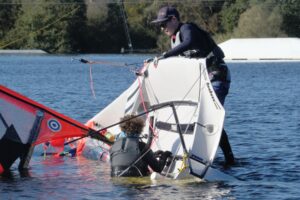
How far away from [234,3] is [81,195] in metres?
105

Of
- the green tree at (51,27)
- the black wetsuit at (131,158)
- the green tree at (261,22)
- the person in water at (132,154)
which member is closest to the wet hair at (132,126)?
the person in water at (132,154)

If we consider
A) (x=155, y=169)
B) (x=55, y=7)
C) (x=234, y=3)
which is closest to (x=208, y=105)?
(x=155, y=169)

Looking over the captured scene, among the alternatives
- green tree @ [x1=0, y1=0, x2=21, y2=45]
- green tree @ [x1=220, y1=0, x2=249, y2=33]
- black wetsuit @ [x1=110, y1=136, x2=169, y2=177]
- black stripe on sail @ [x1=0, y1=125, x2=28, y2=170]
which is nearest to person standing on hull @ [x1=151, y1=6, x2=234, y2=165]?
black wetsuit @ [x1=110, y1=136, x2=169, y2=177]

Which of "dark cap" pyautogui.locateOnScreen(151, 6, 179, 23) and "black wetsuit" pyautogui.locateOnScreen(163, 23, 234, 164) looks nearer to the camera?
"black wetsuit" pyautogui.locateOnScreen(163, 23, 234, 164)

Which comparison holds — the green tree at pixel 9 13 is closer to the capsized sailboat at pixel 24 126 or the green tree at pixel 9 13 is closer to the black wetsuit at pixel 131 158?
the capsized sailboat at pixel 24 126

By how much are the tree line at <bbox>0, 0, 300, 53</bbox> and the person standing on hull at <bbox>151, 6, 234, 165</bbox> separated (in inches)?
3168

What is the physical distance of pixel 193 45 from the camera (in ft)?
45.6

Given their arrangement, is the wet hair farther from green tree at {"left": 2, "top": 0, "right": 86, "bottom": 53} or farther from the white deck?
the white deck

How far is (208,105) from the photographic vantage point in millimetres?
13172

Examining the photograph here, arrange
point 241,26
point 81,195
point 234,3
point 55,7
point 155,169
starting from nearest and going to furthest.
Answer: point 81,195 → point 155,169 → point 55,7 → point 241,26 → point 234,3

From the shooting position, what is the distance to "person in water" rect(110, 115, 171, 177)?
1310 cm

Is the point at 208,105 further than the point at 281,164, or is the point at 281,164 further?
the point at 281,164

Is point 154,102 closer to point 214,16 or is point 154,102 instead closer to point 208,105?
point 208,105

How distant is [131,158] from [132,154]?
0.08m
